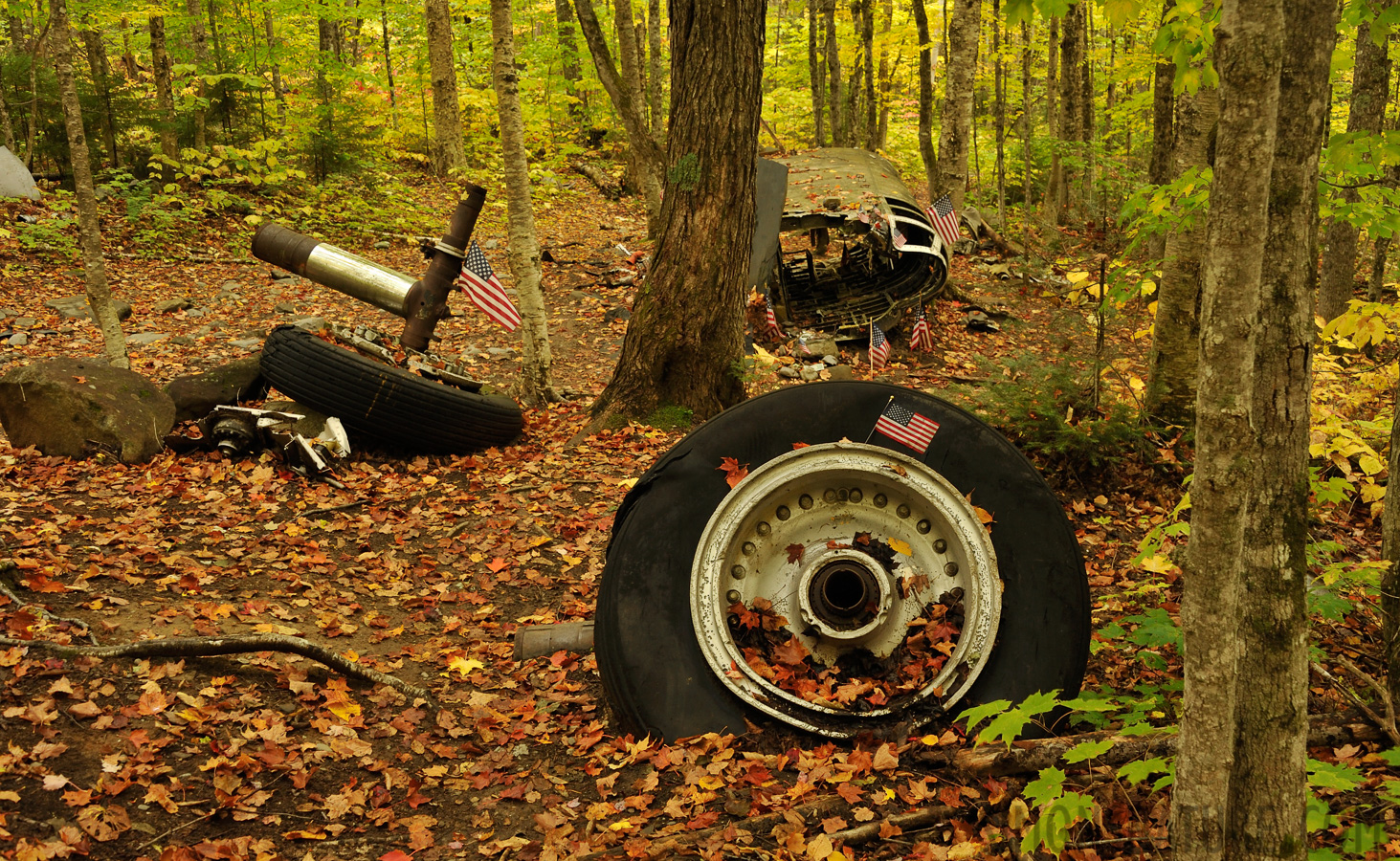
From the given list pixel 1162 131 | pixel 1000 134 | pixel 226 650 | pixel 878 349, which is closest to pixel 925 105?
pixel 1000 134

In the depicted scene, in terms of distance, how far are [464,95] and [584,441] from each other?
16.7 m

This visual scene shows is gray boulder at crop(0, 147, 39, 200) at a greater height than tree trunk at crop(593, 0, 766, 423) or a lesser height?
greater

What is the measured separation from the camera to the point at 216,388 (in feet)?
24.4

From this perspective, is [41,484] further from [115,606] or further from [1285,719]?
[1285,719]

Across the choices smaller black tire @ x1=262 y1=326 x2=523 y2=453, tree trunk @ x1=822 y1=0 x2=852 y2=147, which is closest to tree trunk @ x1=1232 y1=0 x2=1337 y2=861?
smaller black tire @ x1=262 y1=326 x2=523 y2=453

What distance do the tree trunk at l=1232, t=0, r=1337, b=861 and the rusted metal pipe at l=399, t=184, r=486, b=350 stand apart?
264 inches

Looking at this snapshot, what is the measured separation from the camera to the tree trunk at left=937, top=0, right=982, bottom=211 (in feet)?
39.3

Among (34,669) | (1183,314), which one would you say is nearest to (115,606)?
(34,669)

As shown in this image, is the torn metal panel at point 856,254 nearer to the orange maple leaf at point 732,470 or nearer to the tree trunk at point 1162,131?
the tree trunk at point 1162,131

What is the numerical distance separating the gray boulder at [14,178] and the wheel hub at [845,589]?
15.2 metres

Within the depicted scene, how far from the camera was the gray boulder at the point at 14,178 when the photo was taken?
1326cm

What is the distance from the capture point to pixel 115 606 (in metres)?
4.14

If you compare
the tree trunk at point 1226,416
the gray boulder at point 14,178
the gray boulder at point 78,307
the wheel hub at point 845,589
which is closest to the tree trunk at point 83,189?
the gray boulder at point 78,307

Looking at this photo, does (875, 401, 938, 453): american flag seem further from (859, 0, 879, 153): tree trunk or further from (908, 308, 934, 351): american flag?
(859, 0, 879, 153): tree trunk
